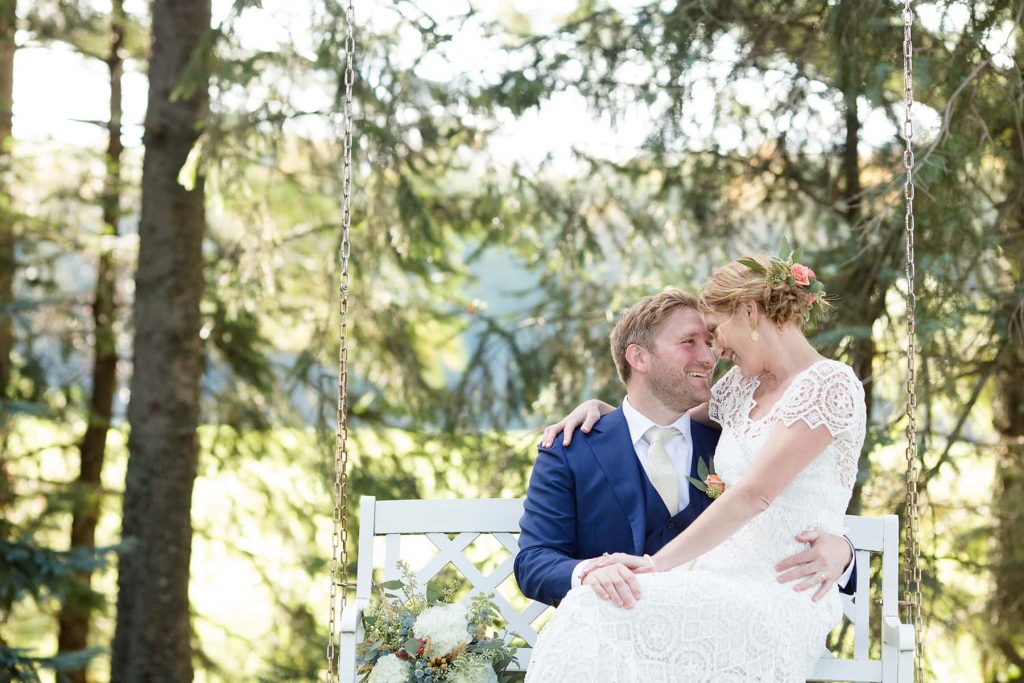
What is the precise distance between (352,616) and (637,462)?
2.86 feet

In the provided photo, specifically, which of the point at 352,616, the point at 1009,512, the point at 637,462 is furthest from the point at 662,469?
the point at 1009,512

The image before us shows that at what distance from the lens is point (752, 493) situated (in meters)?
3.00

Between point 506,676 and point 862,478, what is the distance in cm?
192

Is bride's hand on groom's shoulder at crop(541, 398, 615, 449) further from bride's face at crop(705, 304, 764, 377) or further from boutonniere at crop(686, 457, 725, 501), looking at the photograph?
bride's face at crop(705, 304, 764, 377)

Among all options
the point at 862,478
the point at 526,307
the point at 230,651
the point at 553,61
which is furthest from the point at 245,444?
the point at 862,478

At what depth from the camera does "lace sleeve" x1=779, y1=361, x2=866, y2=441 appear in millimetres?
3035

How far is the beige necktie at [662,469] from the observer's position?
11.2 ft

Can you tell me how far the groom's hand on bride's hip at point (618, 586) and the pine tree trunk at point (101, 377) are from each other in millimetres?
5723

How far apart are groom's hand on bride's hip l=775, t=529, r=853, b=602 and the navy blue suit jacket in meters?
0.37

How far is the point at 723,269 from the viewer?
3.27 metres

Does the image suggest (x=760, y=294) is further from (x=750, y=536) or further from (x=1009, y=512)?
(x=1009, y=512)

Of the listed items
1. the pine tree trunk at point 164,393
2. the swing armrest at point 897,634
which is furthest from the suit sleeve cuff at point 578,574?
the pine tree trunk at point 164,393

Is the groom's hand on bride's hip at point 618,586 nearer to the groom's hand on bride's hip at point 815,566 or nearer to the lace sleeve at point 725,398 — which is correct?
the groom's hand on bride's hip at point 815,566

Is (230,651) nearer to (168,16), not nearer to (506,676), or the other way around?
(168,16)
